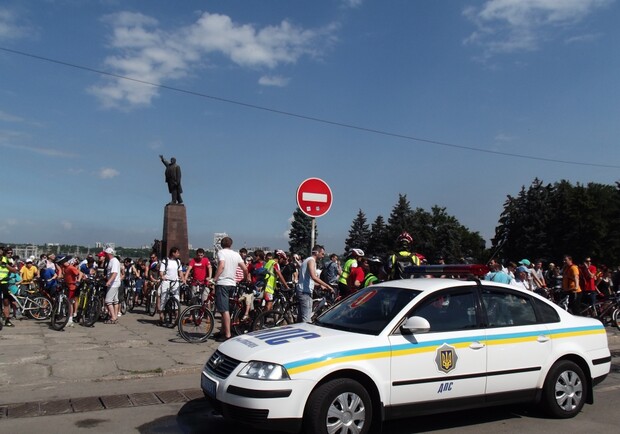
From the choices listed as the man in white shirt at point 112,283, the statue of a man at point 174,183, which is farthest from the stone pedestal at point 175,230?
the man in white shirt at point 112,283

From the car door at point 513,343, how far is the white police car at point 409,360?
11 millimetres

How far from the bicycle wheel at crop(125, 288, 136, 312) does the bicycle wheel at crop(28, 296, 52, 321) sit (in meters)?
2.40

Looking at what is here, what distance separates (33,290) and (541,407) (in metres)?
13.6

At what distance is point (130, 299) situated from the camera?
1723 centimetres

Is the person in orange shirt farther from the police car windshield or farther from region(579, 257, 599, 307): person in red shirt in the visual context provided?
the police car windshield

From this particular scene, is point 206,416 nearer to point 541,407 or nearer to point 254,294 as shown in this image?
point 541,407

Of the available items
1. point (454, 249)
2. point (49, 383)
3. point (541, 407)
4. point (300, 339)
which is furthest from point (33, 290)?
point (454, 249)

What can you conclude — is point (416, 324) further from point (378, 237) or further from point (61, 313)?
point (378, 237)

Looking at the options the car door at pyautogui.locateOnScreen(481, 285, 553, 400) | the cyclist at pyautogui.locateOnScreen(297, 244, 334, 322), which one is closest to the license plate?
the car door at pyautogui.locateOnScreen(481, 285, 553, 400)

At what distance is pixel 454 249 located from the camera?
8425 cm

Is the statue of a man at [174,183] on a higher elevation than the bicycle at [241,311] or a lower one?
higher

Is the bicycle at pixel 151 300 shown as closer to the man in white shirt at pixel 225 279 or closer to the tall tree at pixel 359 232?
the man in white shirt at pixel 225 279

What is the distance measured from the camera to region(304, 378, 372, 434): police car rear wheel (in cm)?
459

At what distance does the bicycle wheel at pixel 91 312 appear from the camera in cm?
1241
